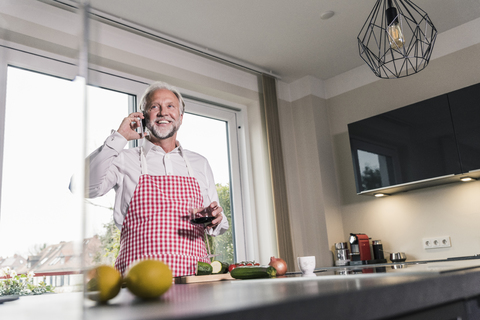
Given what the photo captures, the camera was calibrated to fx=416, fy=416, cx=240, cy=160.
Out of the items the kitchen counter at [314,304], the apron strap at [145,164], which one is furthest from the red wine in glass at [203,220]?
the kitchen counter at [314,304]

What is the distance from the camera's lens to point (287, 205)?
3.55 m

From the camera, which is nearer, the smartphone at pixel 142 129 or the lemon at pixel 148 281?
the lemon at pixel 148 281

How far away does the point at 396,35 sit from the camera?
153cm

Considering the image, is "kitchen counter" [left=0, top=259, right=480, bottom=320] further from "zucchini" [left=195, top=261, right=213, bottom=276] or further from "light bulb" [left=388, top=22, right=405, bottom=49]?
"light bulb" [left=388, top=22, right=405, bottom=49]

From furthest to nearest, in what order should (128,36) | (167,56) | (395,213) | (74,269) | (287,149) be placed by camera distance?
1. (287,149)
2. (395,213)
3. (167,56)
4. (128,36)
5. (74,269)

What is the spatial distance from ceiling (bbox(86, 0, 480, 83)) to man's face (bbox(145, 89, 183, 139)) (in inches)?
28.8

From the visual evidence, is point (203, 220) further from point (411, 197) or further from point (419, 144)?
point (411, 197)

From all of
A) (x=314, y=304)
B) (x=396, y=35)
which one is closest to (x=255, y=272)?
(x=314, y=304)

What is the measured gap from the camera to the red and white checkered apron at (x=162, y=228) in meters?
1.98

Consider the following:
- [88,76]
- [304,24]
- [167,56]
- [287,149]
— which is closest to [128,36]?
[167,56]

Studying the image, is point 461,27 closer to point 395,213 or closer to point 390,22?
point 395,213

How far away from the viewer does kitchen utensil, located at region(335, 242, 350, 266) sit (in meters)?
3.51

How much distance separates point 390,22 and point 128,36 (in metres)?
1.96

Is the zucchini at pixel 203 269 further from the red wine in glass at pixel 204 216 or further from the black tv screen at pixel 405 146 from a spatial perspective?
the black tv screen at pixel 405 146
